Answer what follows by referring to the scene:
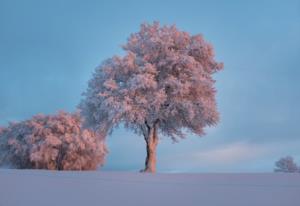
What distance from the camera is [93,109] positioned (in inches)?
958

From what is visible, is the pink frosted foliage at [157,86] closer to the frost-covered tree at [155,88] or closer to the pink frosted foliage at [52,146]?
the frost-covered tree at [155,88]

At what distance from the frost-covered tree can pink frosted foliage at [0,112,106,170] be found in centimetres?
1226

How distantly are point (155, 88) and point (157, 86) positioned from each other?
42cm

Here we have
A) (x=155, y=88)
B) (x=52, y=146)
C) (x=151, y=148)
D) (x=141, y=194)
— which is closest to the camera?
(x=141, y=194)

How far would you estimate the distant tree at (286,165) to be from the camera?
150 feet

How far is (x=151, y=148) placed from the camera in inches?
925

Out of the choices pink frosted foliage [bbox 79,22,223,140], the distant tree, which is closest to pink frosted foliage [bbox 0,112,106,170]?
pink frosted foliage [bbox 79,22,223,140]

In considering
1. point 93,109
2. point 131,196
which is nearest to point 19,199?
point 131,196

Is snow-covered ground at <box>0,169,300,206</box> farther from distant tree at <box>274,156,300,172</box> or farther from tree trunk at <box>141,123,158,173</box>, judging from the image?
distant tree at <box>274,156,300,172</box>

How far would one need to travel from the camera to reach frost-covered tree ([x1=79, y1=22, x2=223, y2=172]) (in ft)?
71.9

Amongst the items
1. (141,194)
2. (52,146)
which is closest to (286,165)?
(52,146)

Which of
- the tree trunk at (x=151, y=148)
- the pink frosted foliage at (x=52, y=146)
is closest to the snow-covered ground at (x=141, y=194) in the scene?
the tree trunk at (x=151, y=148)

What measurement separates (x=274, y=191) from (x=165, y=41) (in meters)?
15.6

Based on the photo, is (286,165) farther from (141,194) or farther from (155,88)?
(141,194)
